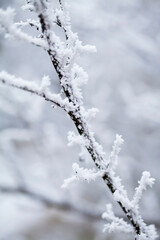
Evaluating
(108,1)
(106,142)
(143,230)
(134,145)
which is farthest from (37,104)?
(143,230)

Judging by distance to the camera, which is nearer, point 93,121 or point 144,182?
point 144,182

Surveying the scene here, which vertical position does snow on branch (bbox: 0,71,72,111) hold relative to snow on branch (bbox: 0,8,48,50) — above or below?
below

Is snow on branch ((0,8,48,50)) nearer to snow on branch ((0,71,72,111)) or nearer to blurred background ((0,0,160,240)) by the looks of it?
snow on branch ((0,71,72,111))

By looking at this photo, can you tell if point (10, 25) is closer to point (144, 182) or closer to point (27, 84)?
point (27, 84)

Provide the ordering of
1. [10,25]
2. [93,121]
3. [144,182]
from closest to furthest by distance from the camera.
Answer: [10,25] < [144,182] < [93,121]

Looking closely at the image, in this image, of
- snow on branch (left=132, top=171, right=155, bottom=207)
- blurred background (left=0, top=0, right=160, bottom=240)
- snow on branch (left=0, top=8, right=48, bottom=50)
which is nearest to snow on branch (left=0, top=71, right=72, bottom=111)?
snow on branch (left=0, top=8, right=48, bottom=50)

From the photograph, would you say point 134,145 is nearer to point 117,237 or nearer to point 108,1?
point 117,237

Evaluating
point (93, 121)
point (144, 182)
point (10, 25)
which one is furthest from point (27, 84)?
point (93, 121)

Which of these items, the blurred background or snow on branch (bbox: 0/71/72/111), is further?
the blurred background

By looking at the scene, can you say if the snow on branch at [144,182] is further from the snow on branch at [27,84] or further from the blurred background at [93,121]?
the blurred background at [93,121]
